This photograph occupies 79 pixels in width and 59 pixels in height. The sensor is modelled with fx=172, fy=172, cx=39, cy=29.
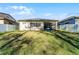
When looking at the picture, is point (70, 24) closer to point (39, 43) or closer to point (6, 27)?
point (39, 43)

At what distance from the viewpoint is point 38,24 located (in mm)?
1762

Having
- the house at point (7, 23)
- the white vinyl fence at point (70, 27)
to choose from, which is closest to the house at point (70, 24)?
the white vinyl fence at point (70, 27)

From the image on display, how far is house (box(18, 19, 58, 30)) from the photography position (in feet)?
5.74

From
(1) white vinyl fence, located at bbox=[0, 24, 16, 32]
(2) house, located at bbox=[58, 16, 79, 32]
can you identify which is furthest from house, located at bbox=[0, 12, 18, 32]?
(2) house, located at bbox=[58, 16, 79, 32]

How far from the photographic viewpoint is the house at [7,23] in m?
1.73

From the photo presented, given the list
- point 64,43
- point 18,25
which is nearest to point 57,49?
point 64,43

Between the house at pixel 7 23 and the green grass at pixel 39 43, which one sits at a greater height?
the house at pixel 7 23

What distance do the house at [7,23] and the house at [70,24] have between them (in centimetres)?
47

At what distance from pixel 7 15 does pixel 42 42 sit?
0.44 meters

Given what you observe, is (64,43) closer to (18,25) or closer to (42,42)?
(42,42)

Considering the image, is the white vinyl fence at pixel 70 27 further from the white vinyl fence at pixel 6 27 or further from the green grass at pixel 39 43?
the white vinyl fence at pixel 6 27

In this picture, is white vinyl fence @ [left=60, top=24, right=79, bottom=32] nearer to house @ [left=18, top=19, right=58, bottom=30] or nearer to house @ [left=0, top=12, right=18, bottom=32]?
house @ [left=18, top=19, right=58, bottom=30]

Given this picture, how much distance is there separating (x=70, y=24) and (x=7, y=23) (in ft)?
2.10

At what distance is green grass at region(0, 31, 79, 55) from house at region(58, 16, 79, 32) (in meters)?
0.05
